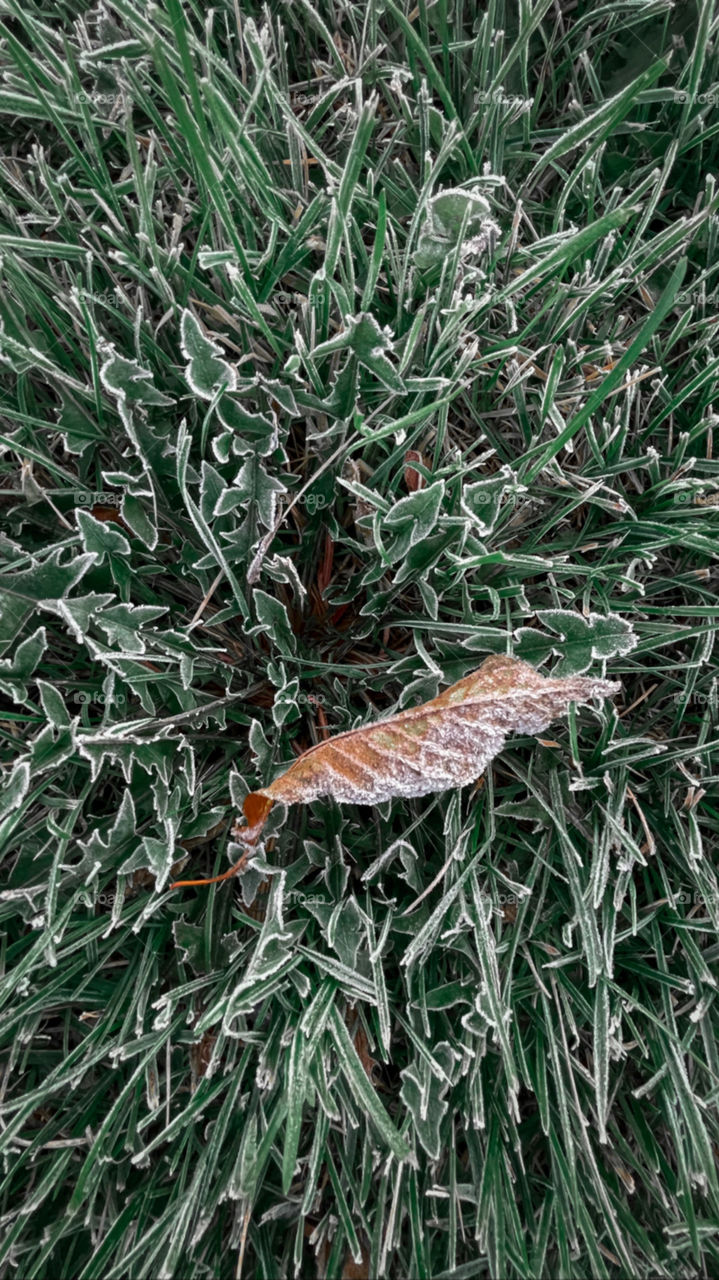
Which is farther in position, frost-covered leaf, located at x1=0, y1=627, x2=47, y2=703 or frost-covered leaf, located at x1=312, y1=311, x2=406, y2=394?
frost-covered leaf, located at x1=0, y1=627, x2=47, y2=703

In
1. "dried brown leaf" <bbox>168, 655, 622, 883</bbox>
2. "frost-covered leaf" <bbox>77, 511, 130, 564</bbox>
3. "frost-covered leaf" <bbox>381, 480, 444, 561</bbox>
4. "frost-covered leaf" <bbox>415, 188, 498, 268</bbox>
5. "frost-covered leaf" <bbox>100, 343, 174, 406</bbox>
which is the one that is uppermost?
"frost-covered leaf" <bbox>100, 343, 174, 406</bbox>

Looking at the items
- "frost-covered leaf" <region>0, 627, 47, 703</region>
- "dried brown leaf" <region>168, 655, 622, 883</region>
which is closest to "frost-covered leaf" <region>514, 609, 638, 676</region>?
"dried brown leaf" <region>168, 655, 622, 883</region>

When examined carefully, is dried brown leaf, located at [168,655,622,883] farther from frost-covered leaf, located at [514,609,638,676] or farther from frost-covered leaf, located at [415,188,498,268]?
frost-covered leaf, located at [415,188,498,268]

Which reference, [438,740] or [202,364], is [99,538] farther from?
[438,740]

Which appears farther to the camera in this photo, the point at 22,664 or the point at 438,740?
the point at 22,664

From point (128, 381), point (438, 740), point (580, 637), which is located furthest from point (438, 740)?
point (128, 381)

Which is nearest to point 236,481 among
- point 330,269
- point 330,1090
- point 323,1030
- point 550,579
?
point 330,269

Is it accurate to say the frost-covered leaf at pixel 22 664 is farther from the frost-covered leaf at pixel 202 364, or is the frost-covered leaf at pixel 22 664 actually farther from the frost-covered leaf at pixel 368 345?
the frost-covered leaf at pixel 368 345

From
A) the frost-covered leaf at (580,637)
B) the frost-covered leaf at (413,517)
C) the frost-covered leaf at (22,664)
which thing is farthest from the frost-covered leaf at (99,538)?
the frost-covered leaf at (580,637)

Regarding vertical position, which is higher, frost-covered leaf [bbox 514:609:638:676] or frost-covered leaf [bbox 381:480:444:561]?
frost-covered leaf [bbox 381:480:444:561]
